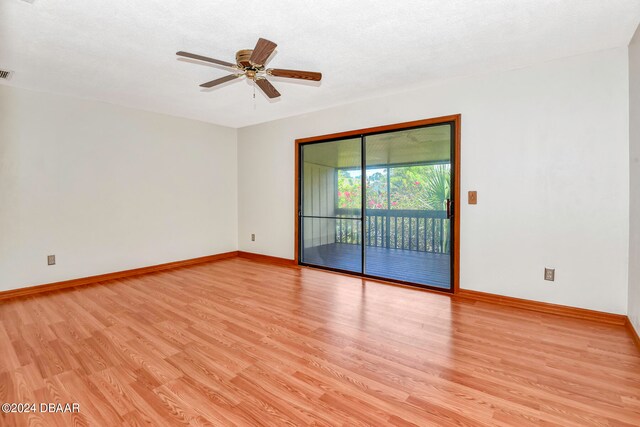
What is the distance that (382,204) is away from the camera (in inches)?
167

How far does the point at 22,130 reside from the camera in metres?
3.55

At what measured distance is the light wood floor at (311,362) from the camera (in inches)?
63.4

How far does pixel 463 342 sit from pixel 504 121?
2.32 meters

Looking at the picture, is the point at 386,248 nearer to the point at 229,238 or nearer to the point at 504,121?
the point at 504,121

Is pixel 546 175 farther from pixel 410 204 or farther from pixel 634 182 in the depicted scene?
pixel 410 204

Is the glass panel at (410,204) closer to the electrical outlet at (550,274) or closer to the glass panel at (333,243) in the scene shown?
the glass panel at (333,243)

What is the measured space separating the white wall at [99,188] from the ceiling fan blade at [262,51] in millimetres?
3121

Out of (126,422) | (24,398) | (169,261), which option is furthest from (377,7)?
(169,261)

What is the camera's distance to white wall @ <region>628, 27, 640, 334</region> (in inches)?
92.8

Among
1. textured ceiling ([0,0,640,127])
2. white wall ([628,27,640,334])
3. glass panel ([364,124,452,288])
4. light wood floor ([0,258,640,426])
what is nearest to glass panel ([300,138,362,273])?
glass panel ([364,124,452,288])

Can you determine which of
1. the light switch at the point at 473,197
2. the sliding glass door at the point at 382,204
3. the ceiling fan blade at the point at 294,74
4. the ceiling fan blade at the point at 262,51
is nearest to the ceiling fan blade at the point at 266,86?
the ceiling fan blade at the point at 294,74

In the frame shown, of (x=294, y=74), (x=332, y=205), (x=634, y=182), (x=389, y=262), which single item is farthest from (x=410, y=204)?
(x=294, y=74)

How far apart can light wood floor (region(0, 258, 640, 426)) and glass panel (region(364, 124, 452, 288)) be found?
32.0 inches

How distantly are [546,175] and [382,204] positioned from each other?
1.88 metres
